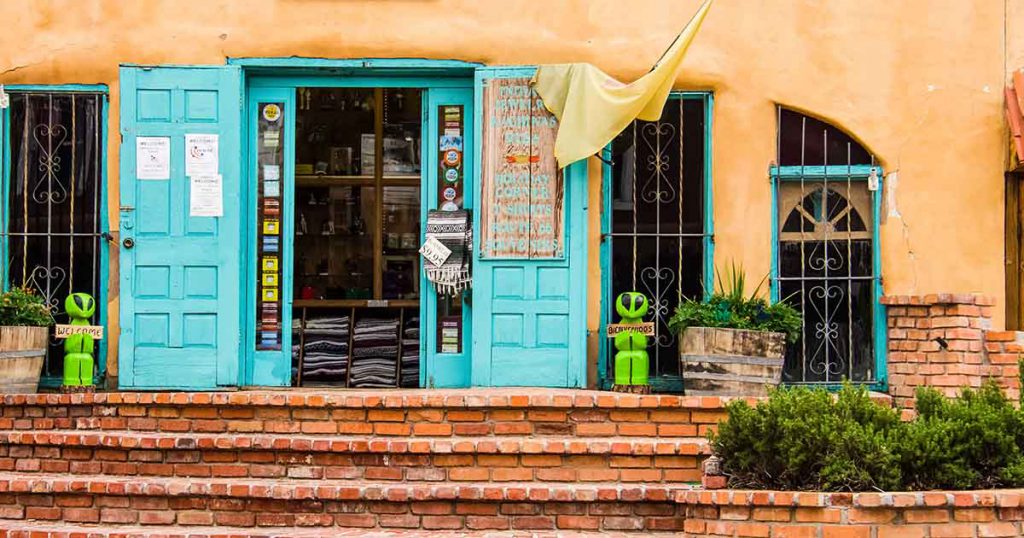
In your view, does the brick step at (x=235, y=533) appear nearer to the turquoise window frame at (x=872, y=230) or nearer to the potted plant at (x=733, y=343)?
the potted plant at (x=733, y=343)

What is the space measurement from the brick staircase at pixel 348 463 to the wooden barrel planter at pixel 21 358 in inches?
15.6

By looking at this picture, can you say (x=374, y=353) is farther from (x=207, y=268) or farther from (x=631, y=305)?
(x=631, y=305)

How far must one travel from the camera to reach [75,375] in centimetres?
964

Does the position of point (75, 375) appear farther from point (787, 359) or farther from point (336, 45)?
point (787, 359)

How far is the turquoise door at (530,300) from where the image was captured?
970 cm

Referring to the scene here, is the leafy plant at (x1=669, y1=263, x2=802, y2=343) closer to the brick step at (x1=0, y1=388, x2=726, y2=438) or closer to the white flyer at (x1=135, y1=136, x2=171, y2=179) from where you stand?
the brick step at (x1=0, y1=388, x2=726, y2=438)

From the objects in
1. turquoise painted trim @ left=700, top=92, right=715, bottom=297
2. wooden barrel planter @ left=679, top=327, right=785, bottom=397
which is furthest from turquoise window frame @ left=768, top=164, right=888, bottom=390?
wooden barrel planter @ left=679, top=327, right=785, bottom=397

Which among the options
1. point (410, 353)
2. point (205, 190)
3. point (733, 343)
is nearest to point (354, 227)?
point (410, 353)

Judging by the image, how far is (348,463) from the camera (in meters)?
8.12

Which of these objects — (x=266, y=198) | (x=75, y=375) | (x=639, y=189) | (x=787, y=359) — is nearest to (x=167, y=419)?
(x=75, y=375)

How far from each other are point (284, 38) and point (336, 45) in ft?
1.18

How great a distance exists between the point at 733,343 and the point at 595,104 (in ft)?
5.96

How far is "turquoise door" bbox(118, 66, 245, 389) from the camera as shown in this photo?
974cm

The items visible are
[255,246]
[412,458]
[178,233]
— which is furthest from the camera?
[255,246]
